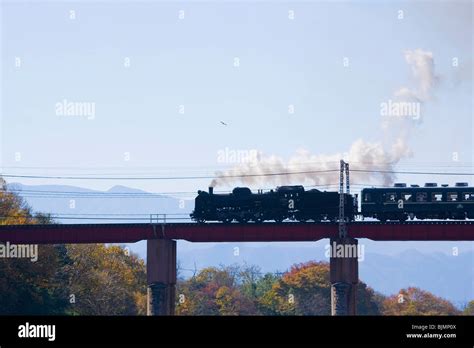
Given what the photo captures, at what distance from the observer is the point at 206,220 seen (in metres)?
89.0

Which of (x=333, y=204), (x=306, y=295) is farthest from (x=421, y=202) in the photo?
(x=306, y=295)

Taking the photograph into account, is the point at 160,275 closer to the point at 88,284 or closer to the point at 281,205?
the point at 281,205

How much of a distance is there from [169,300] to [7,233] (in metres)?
15.7

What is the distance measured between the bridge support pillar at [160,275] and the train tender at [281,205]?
204 inches

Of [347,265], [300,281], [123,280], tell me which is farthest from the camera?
[300,281]

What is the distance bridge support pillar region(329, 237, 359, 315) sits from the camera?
8419 cm

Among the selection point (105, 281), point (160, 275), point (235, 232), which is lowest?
point (105, 281)

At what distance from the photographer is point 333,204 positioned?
8700 cm

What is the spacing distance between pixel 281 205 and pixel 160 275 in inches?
482

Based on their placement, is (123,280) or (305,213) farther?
(123,280)
